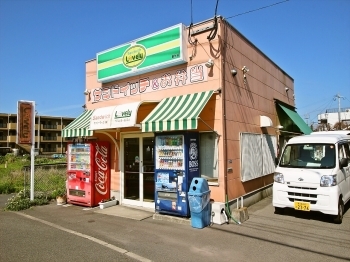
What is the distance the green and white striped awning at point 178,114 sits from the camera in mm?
6473

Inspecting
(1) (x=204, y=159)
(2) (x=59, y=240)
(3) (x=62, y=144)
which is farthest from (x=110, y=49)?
(3) (x=62, y=144)

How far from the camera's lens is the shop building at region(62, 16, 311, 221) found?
723 cm

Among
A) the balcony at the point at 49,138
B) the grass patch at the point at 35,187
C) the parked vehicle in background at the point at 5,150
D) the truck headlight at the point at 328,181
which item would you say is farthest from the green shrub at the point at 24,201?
the balcony at the point at 49,138

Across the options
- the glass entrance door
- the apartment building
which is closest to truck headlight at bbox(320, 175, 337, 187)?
the glass entrance door

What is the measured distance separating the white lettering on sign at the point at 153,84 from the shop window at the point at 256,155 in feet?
7.82

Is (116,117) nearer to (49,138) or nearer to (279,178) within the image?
(279,178)

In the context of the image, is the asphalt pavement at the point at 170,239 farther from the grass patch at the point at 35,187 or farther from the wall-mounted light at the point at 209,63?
the wall-mounted light at the point at 209,63

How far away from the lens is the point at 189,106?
7043mm

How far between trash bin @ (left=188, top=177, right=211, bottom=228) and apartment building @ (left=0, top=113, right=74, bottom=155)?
2021 inches

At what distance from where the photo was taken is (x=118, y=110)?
26.5 ft

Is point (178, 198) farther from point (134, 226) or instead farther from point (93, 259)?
point (93, 259)

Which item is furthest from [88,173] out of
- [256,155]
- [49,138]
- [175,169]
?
[49,138]

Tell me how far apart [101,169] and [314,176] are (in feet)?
22.0

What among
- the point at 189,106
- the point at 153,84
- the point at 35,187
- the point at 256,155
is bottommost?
the point at 35,187
